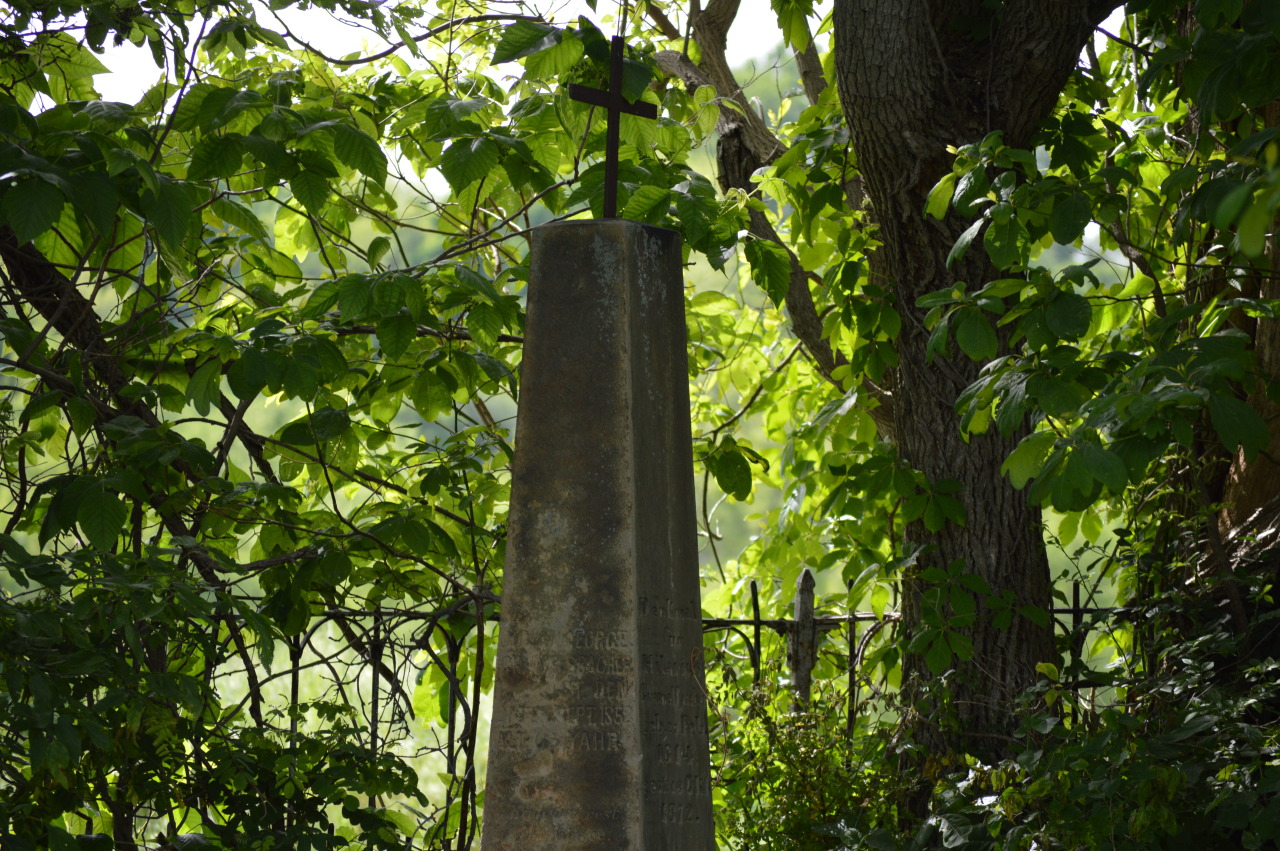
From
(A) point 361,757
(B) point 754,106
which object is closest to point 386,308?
(A) point 361,757

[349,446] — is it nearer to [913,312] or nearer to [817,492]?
[913,312]

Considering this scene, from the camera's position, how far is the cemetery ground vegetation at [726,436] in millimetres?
2965

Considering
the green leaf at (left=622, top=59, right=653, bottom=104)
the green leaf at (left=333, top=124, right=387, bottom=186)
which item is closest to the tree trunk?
the green leaf at (left=622, top=59, right=653, bottom=104)

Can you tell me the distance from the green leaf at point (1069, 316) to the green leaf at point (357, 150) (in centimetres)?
200

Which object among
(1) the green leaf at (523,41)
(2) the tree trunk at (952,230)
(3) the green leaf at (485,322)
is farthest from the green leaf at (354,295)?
(2) the tree trunk at (952,230)

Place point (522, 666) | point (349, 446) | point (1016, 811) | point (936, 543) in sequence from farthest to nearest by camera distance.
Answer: point (936, 543) → point (349, 446) → point (1016, 811) → point (522, 666)

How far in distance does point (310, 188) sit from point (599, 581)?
161 cm

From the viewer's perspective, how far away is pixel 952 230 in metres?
4.02

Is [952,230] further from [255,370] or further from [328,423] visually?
[255,370]

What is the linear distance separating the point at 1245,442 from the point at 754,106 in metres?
3.92

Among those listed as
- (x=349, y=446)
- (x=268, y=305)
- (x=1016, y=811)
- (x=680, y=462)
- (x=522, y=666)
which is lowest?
(x=1016, y=811)

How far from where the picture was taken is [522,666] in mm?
2574

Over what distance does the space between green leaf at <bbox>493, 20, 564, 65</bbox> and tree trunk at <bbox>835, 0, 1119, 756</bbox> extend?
118 cm

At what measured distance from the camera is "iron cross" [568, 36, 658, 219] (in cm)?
297
